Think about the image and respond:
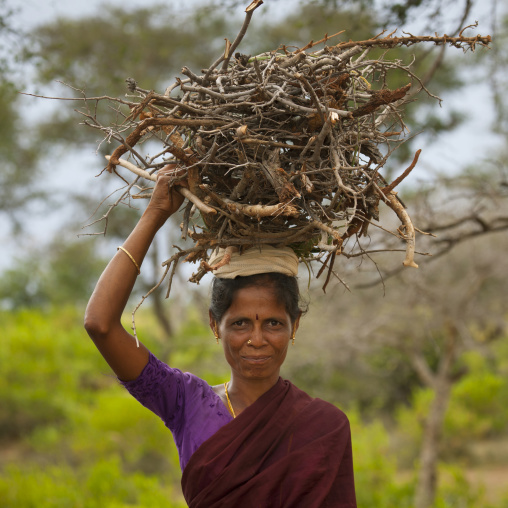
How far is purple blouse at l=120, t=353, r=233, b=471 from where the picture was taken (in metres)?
2.16

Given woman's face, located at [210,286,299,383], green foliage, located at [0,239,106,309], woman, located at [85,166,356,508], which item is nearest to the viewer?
woman, located at [85,166,356,508]

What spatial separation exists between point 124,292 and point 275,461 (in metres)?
0.72

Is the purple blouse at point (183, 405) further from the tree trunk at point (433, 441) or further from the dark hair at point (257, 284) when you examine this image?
the tree trunk at point (433, 441)

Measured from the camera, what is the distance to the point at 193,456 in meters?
2.14

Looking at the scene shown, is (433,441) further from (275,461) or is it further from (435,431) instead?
(275,461)

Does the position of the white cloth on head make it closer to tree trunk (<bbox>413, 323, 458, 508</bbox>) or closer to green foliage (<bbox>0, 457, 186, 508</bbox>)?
green foliage (<bbox>0, 457, 186, 508</bbox>)

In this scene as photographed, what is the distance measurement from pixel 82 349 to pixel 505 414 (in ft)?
29.6

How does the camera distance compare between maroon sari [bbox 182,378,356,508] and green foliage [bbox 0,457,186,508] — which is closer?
maroon sari [bbox 182,378,356,508]

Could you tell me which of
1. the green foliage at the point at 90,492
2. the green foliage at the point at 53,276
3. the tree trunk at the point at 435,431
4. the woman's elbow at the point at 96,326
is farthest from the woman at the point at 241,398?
the green foliage at the point at 53,276

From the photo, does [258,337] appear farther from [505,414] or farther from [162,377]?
[505,414]

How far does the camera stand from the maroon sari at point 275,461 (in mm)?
2088

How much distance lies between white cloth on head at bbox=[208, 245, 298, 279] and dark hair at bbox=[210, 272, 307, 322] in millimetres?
29

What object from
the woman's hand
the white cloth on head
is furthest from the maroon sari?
the woman's hand

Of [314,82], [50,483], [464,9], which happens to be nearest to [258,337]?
[314,82]
